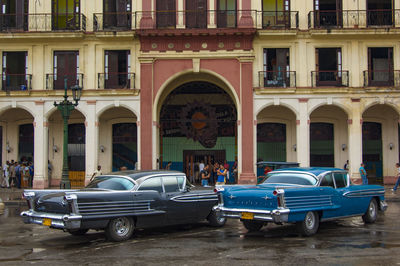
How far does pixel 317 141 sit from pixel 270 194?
17792 millimetres

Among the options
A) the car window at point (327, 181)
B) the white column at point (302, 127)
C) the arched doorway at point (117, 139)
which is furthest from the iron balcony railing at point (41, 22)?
the car window at point (327, 181)

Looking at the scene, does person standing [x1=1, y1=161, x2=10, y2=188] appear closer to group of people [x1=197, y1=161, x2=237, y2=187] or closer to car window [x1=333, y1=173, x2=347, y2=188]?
group of people [x1=197, y1=161, x2=237, y2=187]

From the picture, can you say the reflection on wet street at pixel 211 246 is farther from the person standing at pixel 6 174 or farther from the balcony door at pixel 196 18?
the balcony door at pixel 196 18

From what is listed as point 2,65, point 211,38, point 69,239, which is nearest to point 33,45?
point 2,65

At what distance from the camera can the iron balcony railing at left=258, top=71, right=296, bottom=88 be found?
25141 mm

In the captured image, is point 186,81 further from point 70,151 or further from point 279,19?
point 70,151

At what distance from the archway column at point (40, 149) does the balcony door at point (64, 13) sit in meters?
4.26

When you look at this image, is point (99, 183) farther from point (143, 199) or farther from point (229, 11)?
point (229, 11)

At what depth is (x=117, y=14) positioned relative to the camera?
25.8 m

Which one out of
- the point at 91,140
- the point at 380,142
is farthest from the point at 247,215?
the point at 380,142

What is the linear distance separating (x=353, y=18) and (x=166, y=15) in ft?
31.9

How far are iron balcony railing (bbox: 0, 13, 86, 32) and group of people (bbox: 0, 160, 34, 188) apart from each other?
23.9 feet

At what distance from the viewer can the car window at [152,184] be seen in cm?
1149

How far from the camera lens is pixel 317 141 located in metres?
27.6
